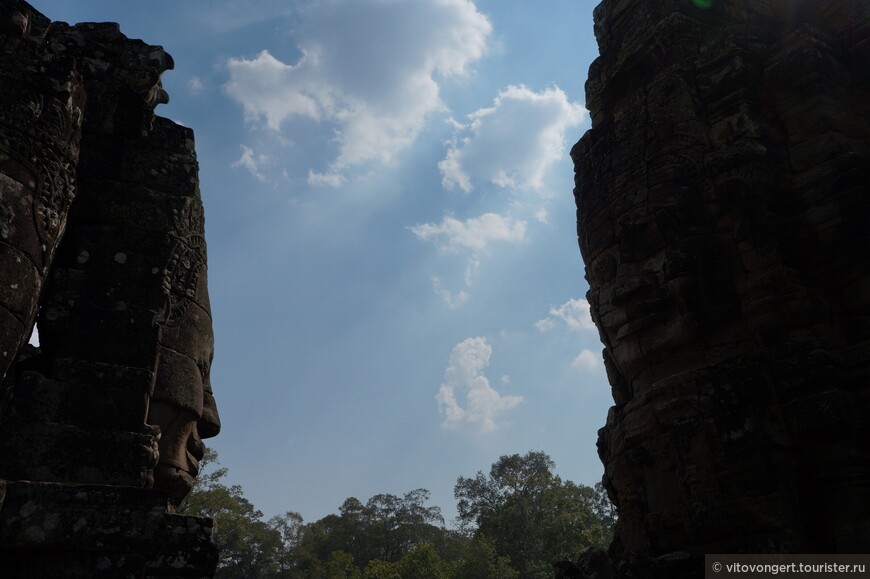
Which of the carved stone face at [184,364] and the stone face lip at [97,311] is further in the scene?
the carved stone face at [184,364]

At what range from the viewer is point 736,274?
20.7 feet

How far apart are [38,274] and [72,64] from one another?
1.29 meters

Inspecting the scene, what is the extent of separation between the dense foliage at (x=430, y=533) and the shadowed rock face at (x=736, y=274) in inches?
734

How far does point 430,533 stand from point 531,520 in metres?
17.9

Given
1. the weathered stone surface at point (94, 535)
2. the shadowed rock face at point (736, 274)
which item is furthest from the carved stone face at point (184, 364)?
the shadowed rock face at point (736, 274)

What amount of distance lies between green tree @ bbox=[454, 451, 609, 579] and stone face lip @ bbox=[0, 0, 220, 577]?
27.8 metres

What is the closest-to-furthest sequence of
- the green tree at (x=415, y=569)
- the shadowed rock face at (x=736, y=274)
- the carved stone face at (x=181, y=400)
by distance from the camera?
the carved stone face at (x=181, y=400), the shadowed rock face at (x=736, y=274), the green tree at (x=415, y=569)

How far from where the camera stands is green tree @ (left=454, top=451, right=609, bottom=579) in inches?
1205

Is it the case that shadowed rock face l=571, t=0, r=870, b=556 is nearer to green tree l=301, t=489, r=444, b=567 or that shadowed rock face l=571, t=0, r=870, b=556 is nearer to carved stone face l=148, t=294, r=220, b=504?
carved stone face l=148, t=294, r=220, b=504

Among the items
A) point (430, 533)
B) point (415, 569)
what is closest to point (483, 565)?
point (415, 569)

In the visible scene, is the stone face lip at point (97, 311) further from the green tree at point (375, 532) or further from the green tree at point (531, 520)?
the green tree at point (375, 532)

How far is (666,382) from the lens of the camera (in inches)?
247

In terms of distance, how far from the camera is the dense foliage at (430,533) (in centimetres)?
2970

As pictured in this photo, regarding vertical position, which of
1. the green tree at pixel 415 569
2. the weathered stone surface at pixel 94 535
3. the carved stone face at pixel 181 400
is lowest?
the weathered stone surface at pixel 94 535
